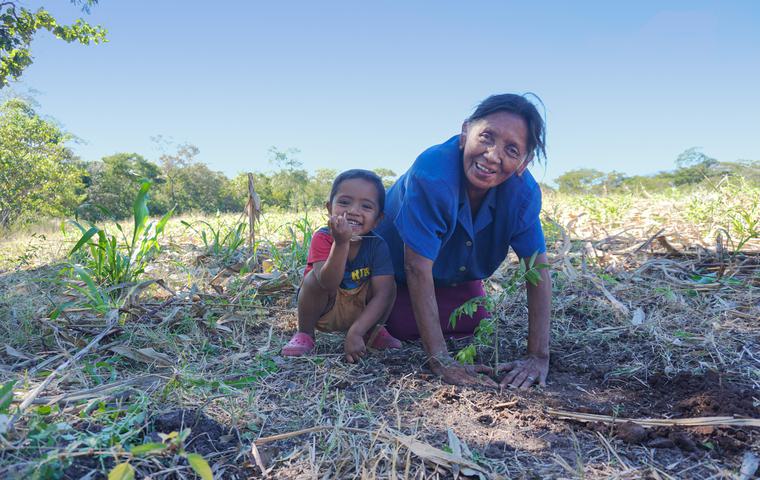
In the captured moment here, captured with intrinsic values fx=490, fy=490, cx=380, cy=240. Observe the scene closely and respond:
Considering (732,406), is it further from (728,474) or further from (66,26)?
(66,26)

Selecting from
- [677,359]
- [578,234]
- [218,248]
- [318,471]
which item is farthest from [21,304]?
[578,234]

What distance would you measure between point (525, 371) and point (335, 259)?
906 millimetres

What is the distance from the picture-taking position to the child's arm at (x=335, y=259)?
1928 millimetres

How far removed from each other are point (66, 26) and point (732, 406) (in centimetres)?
1164

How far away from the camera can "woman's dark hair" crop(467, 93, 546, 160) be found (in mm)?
1940

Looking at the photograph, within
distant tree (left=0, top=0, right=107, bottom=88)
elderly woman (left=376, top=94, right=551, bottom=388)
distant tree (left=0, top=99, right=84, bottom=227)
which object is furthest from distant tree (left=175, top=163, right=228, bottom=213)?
elderly woman (left=376, top=94, right=551, bottom=388)

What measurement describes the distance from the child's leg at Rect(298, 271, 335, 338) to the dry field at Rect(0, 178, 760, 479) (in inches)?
5.9

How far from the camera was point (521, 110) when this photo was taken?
194 cm

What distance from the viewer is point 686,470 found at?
1.34m

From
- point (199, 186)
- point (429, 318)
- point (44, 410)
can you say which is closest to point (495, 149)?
point (429, 318)

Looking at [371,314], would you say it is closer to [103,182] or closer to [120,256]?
[120,256]

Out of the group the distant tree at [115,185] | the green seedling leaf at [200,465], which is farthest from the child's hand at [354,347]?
the distant tree at [115,185]

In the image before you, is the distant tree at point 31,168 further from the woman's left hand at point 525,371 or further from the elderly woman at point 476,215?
the woman's left hand at point 525,371

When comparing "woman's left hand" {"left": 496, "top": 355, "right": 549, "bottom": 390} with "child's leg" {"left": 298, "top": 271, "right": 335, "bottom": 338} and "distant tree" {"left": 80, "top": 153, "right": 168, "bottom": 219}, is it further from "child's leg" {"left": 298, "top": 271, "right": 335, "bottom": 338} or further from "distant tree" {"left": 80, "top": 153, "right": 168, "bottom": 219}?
"distant tree" {"left": 80, "top": 153, "right": 168, "bottom": 219}
